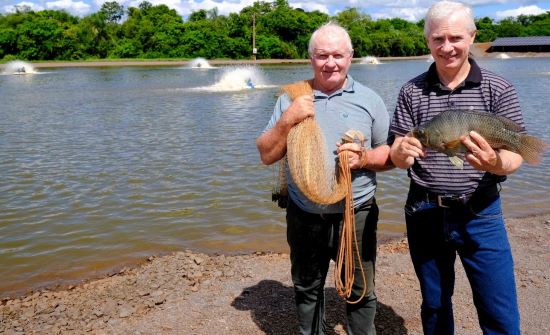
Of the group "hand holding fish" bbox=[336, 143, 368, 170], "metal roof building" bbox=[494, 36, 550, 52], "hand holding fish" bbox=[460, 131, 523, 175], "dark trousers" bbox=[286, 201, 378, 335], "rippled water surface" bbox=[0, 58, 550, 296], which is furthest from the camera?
"metal roof building" bbox=[494, 36, 550, 52]

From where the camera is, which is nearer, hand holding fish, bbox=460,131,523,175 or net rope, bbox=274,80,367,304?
hand holding fish, bbox=460,131,523,175

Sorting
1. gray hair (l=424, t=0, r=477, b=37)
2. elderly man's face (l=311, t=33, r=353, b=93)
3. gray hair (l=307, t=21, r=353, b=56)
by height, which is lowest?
elderly man's face (l=311, t=33, r=353, b=93)

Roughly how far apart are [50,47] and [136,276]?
85.5 metres

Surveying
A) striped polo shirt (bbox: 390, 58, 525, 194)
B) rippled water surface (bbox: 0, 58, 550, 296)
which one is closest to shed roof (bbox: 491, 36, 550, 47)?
rippled water surface (bbox: 0, 58, 550, 296)

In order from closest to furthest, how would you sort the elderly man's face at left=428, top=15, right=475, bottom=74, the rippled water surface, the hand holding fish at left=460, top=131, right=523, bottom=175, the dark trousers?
the hand holding fish at left=460, top=131, right=523, bottom=175, the elderly man's face at left=428, top=15, right=475, bottom=74, the dark trousers, the rippled water surface

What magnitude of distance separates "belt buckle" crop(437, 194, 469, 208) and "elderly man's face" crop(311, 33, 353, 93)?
1021 mm

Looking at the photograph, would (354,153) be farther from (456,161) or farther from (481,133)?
(481,133)

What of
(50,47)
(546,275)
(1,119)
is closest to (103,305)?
(546,275)

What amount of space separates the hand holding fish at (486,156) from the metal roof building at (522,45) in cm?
12166

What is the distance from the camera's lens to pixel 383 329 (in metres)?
4.78

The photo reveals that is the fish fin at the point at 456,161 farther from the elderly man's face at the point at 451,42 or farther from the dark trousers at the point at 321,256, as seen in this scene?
the dark trousers at the point at 321,256

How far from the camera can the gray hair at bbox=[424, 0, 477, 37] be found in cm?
304

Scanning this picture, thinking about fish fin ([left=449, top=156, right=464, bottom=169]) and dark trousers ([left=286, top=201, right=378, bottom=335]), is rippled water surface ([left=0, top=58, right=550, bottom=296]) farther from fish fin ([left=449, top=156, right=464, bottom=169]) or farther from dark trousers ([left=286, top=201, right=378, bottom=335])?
fish fin ([left=449, top=156, right=464, bottom=169])

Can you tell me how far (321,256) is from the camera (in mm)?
3867
